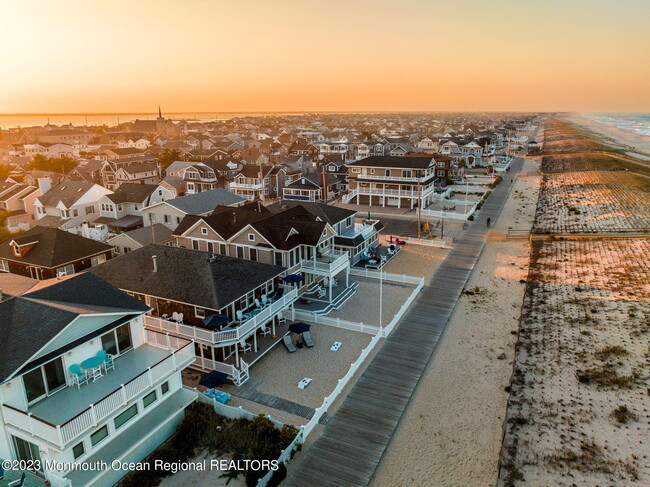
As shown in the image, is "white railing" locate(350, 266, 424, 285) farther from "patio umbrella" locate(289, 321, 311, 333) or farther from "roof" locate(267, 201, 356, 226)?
"patio umbrella" locate(289, 321, 311, 333)

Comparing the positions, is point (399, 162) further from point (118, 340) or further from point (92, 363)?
point (92, 363)

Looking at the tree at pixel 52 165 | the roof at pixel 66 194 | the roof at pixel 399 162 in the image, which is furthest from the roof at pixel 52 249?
the tree at pixel 52 165

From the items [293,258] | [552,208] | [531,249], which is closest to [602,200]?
[552,208]

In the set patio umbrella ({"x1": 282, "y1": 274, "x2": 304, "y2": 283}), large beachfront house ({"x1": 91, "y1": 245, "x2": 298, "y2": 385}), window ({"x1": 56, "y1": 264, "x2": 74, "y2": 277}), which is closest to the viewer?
large beachfront house ({"x1": 91, "y1": 245, "x2": 298, "y2": 385})

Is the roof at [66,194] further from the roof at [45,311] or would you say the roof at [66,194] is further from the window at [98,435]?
the window at [98,435]

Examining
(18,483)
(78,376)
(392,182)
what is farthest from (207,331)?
(392,182)

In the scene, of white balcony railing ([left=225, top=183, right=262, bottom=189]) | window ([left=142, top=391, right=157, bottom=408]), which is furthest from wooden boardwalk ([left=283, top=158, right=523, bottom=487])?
white balcony railing ([left=225, top=183, right=262, bottom=189])
